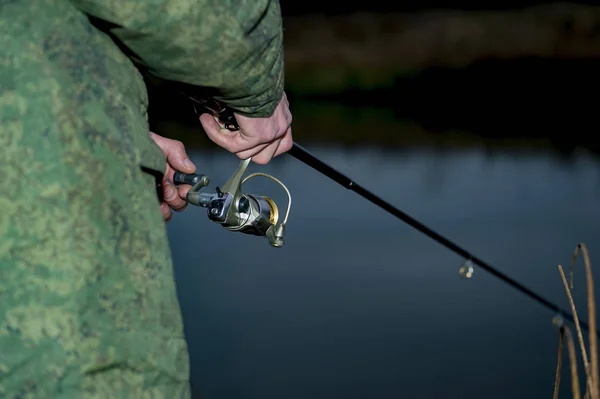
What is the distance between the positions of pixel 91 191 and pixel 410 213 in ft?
24.3

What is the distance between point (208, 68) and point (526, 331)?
222 inches

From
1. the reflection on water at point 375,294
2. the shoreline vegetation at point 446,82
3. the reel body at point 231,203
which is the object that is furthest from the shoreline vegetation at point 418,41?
the reel body at point 231,203

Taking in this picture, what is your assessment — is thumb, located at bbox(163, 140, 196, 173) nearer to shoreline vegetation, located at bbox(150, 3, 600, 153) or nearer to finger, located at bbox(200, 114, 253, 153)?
finger, located at bbox(200, 114, 253, 153)

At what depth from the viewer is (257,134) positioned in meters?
1.08

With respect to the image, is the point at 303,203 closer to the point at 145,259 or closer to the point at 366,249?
the point at 366,249

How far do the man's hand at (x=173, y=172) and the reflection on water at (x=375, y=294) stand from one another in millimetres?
4150

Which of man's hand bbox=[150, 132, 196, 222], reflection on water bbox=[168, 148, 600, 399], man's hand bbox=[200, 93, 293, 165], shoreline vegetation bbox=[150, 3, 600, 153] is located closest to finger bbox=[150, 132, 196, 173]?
man's hand bbox=[150, 132, 196, 222]

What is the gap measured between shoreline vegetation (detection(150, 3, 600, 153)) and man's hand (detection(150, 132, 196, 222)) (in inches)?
350

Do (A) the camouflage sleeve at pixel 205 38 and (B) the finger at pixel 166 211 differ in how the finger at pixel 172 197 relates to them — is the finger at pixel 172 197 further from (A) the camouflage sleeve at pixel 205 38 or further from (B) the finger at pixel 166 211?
(A) the camouflage sleeve at pixel 205 38

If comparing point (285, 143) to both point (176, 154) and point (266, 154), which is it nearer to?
point (266, 154)

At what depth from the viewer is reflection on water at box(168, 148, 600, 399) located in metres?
5.65

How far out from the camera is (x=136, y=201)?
0.83m

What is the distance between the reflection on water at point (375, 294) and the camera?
223 inches

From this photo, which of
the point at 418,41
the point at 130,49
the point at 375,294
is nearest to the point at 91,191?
the point at 130,49
